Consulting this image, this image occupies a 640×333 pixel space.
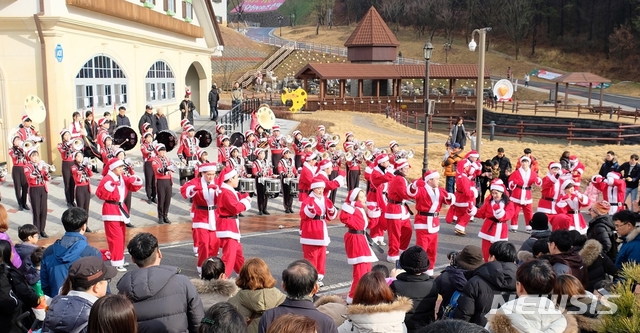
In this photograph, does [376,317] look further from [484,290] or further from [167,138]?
[167,138]

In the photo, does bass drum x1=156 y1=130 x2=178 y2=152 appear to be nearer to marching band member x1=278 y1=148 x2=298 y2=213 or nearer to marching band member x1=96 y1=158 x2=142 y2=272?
marching band member x1=278 y1=148 x2=298 y2=213

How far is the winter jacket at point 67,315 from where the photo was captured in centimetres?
408

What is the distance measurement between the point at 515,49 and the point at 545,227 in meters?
74.4

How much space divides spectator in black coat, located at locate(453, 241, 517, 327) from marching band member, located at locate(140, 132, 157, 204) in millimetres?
9546

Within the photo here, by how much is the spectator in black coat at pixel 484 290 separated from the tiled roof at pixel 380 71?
34181 mm

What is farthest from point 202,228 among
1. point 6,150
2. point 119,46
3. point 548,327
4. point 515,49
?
point 515,49

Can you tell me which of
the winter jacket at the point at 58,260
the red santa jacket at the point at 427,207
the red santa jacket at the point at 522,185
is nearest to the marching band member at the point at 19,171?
the winter jacket at the point at 58,260

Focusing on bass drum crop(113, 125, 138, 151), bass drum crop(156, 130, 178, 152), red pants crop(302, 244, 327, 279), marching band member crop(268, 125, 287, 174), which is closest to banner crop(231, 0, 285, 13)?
marching band member crop(268, 125, 287, 174)

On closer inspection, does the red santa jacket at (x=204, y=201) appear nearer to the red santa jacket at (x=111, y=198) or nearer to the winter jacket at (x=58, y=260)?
the red santa jacket at (x=111, y=198)

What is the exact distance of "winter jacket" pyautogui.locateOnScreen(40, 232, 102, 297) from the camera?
225 inches

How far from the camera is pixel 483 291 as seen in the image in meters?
4.96

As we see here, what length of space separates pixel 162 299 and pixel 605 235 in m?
5.61

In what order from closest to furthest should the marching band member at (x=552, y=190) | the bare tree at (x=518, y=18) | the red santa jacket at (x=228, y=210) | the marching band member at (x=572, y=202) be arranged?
the red santa jacket at (x=228, y=210), the marching band member at (x=572, y=202), the marching band member at (x=552, y=190), the bare tree at (x=518, y=18)

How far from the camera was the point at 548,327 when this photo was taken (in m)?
A: 3.80
